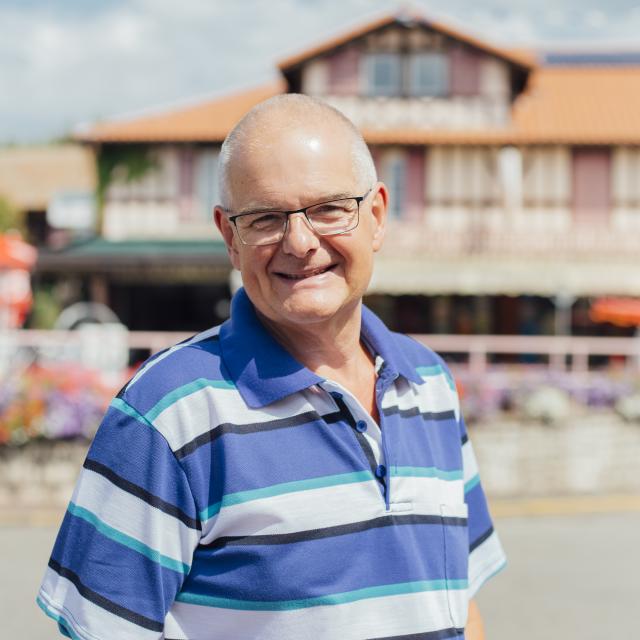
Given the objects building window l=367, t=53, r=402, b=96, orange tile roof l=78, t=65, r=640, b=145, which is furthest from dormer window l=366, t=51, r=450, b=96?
orange tile roof l=78, t=65, r=640, b=145

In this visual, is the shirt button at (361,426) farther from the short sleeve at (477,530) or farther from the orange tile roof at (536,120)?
the orange tile roof at (536,120)

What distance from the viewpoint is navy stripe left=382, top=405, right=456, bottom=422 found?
1794mm

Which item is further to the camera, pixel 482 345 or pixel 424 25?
pixel 424 25

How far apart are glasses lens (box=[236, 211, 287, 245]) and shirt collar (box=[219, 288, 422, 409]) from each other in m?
0.17

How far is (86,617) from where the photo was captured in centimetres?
154

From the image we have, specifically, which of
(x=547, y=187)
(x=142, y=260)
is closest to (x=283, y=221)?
(x=142, y=260)

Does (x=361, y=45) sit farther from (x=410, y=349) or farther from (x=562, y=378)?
(x=410, y=349)

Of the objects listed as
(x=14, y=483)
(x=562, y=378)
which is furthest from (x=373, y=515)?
(x=562, y=378)

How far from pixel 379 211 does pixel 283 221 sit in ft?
0.93

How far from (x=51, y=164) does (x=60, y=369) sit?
111ft

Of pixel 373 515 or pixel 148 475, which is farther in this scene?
pixel 373 515

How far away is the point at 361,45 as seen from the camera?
20625mm

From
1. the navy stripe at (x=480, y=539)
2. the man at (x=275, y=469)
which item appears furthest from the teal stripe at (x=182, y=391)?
the navy stripe at (x=480, y=539)

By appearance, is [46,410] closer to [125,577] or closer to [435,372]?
[435,372]
